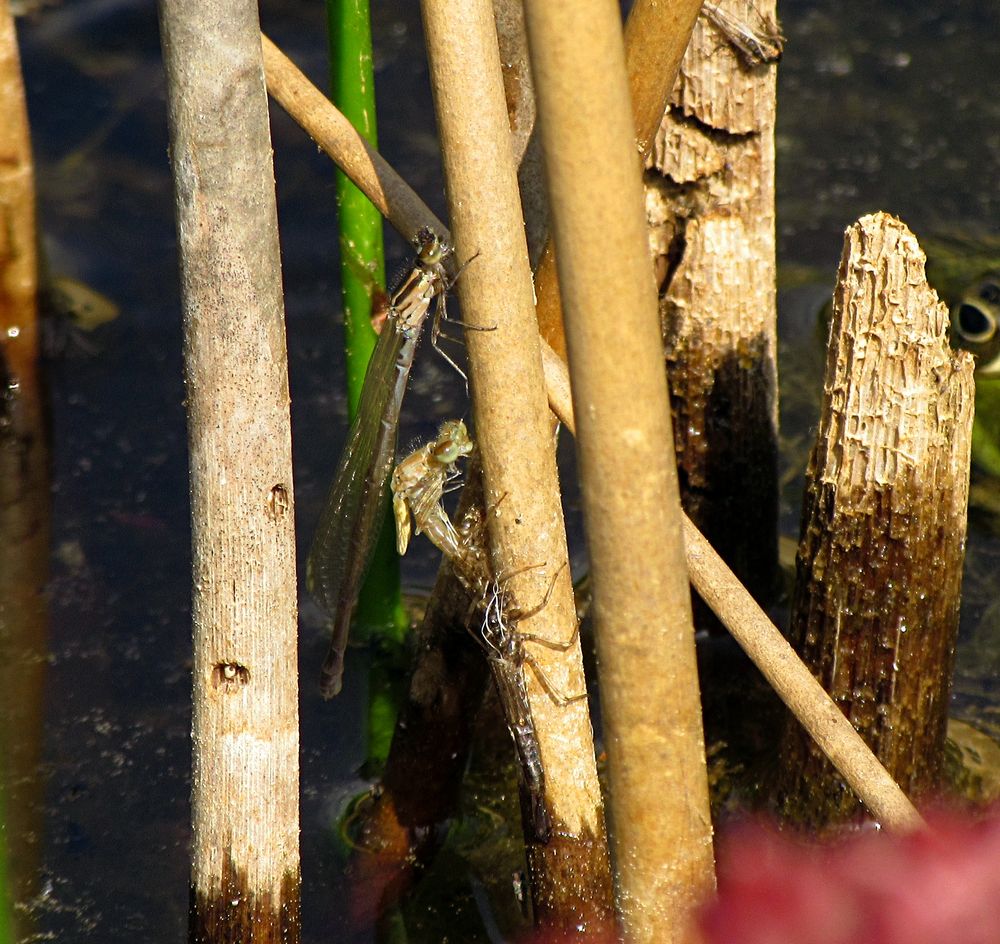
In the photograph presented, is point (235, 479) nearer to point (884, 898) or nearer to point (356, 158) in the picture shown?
point (356, 158)

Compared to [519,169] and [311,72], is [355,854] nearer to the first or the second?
[519,169]

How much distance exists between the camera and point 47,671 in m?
3.14

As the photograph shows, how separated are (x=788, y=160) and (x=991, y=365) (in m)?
1.76

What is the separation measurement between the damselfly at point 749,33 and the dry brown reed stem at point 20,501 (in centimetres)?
187

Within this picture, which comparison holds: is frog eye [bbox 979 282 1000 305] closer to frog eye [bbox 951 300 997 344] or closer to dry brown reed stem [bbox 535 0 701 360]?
frog eye [bbox 951 300 997 344]

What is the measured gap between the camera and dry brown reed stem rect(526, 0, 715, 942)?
3.75ft

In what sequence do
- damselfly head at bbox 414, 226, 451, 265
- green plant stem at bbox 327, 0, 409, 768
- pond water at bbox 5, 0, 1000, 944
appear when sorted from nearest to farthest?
1. damselfly head at bbox 414, 226, 451, 265
2. green plant stem at bbox 327, 0, 409, 768
3. pond water at bbox 5, 0, 1000, 944

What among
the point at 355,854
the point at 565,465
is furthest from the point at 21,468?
the point at 355,854

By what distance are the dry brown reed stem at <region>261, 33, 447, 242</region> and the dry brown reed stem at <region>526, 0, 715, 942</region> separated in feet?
2.27

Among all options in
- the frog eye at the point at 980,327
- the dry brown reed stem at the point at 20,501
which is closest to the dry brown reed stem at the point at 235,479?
the dry brown reed stem at the point at 20,501

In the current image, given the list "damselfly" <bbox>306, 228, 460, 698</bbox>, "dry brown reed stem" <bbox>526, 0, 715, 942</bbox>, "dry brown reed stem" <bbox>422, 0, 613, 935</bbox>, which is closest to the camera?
"dry brown reed stem" <bbox>526, 0, 715, 942</bbox>

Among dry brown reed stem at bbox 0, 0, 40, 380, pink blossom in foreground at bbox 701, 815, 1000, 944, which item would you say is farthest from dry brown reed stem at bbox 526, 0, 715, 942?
dry brown reed stem at bbox 0, 0, 40, 380

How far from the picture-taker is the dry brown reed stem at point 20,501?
9.11 feet

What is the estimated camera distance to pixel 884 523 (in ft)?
7.13
